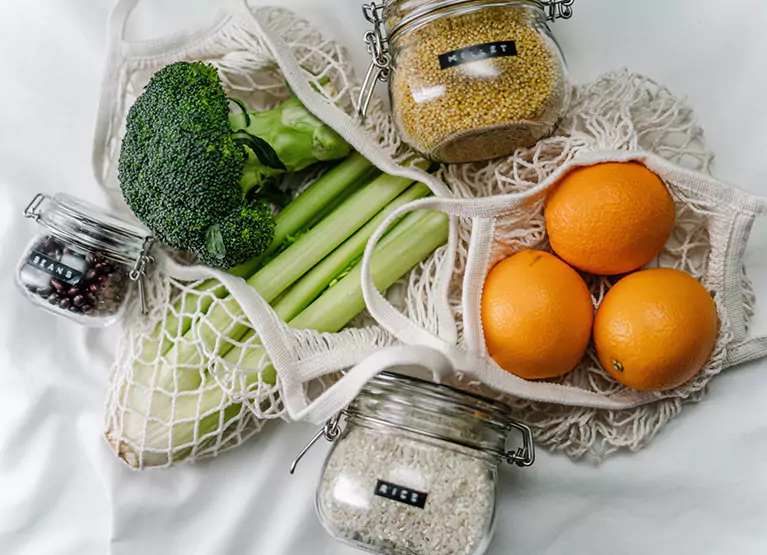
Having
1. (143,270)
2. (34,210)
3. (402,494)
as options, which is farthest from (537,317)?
(34,210)

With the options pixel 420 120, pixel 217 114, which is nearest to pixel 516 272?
pixel 420 120

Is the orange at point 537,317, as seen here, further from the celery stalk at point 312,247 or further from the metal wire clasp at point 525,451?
the celery stalk at point 312,247

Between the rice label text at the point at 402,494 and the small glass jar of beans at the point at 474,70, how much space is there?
429 millimetres

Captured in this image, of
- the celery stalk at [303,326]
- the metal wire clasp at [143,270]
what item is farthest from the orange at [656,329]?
the metal wire clasp at [143,270]

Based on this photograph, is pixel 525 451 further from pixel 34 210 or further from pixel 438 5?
pixel 34 210

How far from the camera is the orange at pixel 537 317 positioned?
2.64ft

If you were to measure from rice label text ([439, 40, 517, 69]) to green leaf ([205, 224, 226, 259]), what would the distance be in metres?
0.36

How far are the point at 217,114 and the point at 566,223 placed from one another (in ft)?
1.54

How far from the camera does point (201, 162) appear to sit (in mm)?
842

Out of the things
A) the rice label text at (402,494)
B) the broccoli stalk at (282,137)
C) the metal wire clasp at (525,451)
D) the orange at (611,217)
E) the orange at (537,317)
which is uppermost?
the broccoli stalk at (282,137)

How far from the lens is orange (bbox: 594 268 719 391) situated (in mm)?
782

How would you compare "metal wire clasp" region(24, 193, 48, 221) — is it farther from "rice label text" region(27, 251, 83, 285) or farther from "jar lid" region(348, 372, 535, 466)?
"jar lid" region(348, 372, 535, 466)

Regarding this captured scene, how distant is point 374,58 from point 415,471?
1.77ft

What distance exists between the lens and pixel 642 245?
813 mm
